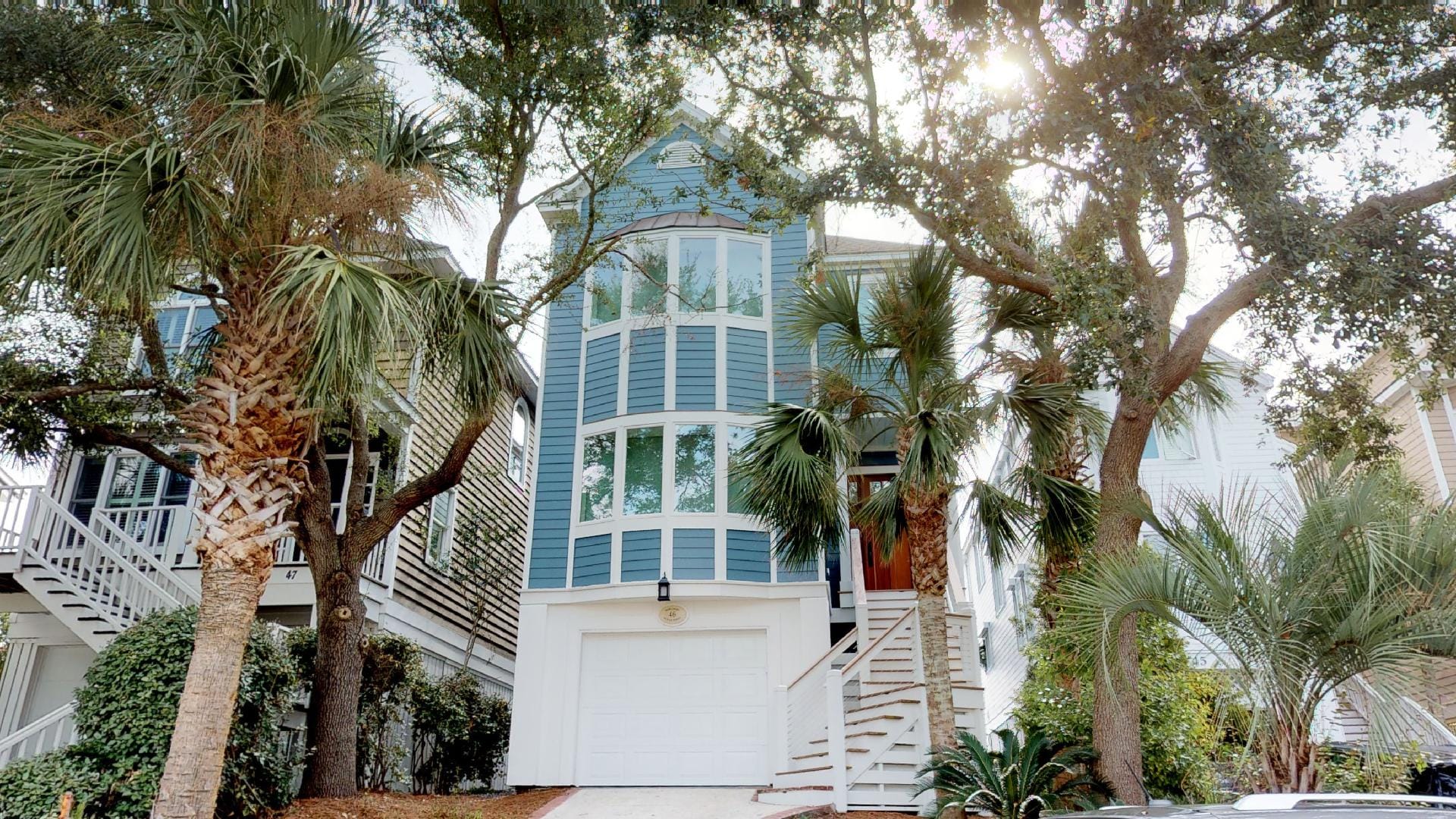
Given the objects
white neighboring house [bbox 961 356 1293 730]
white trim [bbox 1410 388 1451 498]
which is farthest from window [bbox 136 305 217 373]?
white trim [bbox 1410 388 1451 498]

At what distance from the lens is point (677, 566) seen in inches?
506

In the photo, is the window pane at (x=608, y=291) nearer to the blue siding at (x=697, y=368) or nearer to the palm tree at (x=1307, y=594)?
the blue siding at (x=697, y=368)

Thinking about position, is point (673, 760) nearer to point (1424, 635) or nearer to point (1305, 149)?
point (1424, 635)

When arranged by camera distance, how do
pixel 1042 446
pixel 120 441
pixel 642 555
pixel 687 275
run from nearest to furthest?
pixel 1042 446, pixel 120 441, pixel 642 555, pixel 687 275

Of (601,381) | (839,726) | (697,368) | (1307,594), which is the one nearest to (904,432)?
(839,726)

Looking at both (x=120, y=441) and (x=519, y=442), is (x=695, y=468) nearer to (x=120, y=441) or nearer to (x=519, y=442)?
(x=120, y=441)

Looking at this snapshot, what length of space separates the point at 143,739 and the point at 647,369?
7.93m

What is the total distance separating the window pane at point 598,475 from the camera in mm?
13625

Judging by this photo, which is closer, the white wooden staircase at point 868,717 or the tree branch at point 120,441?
the white wooden staircase at point 868,717

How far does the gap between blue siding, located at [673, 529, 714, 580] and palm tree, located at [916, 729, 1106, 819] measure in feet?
16.4

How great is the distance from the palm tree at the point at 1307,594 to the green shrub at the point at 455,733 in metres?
9.15

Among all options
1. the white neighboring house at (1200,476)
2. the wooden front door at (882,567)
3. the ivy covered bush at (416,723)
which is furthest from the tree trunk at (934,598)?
the wooden front door at (882,567)

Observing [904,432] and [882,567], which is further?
[882,567]

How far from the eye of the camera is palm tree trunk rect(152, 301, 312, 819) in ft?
20.5
